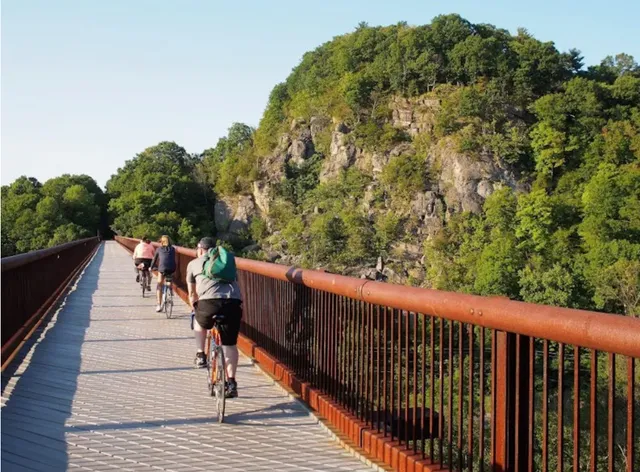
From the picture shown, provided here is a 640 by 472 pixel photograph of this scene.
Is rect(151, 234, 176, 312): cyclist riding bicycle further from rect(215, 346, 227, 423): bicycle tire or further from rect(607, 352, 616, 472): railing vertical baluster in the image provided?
rect(607, 352, 616, 472): railing vertical baluster

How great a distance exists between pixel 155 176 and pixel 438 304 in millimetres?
131090

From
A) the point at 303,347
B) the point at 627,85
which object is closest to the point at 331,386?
the point at 303,347

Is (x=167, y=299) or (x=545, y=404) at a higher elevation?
(x=545, y=404)

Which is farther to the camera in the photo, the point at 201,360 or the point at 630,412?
the point at 201,360

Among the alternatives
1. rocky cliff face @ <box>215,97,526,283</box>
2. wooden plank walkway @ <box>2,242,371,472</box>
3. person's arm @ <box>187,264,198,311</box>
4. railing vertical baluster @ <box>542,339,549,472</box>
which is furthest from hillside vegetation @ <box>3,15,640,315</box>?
railing vertical baluster @ <box>542,339,549,472</box>

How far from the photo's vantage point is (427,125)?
116750 mm

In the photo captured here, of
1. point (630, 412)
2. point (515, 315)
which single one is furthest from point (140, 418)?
point (630, 412)

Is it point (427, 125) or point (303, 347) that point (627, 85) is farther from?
point (303, 347)

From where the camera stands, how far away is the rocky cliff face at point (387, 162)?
10588 cm

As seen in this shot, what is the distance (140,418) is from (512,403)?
3507mm

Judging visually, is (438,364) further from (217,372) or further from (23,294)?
(23,294)

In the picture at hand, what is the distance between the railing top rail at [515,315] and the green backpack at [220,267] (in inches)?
47.8

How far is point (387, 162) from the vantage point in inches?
4500

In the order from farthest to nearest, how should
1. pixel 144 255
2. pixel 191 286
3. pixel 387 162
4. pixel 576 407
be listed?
pixel 387 162, pixel 144 255, pixel 191 286, pixel 576 407
